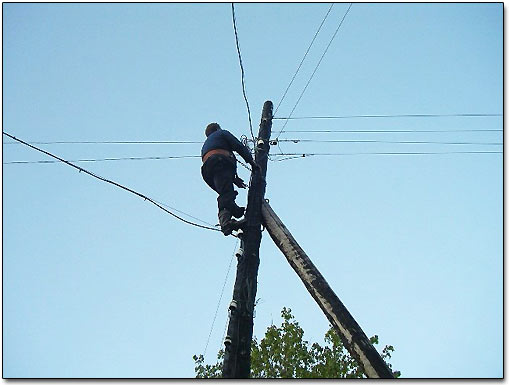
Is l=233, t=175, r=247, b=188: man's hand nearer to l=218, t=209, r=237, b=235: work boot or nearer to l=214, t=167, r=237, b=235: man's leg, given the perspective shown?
l=214, t=167, r=237, b=235: man's leg

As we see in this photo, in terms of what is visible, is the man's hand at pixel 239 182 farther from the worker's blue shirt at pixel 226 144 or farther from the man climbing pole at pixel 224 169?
the worker's blue shirt at pixel 226 144

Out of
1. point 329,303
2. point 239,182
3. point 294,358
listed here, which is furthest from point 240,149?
point 294,358

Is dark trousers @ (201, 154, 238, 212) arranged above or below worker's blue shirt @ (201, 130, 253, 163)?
below

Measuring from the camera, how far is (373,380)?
12.2ft

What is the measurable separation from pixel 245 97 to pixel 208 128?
69 cm

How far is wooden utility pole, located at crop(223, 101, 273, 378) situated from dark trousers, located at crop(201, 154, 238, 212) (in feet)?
0.67

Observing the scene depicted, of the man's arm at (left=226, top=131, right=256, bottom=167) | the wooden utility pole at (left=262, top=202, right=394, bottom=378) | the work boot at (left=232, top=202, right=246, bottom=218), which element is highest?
the man's arm at (left=226, top=131, right=256, bottom=167)

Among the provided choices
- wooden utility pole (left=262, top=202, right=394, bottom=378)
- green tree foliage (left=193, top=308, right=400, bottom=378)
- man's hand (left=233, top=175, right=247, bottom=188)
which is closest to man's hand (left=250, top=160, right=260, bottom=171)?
man's hand (left=233, top=175, right=247, bottom=188)

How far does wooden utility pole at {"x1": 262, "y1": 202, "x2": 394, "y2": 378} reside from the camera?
12.5 feet

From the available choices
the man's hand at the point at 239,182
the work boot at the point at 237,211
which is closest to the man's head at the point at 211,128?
the man's hand at the point at 239,182

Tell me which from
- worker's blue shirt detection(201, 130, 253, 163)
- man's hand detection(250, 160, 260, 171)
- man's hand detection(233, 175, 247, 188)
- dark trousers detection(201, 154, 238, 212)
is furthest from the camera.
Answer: man's hand detection(233, 175, 247, 188)

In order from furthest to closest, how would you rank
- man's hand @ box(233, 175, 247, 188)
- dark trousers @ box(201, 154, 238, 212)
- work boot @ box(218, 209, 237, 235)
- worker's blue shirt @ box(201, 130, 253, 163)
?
man's hand @ box(233, 175, 247, 188) → worker's blue shirt @ box(201, 130, 253, 163) → dark trousers @ box(201, 154, 238, 212) → work boot @ box(218, 209, 237, 235)

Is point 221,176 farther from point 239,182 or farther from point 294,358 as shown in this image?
point 294,358

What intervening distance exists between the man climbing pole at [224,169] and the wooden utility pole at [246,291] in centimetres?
17
